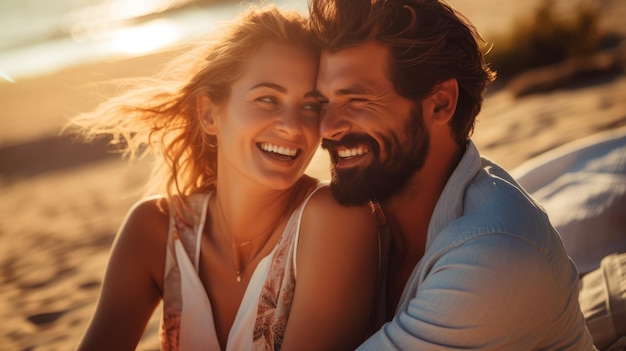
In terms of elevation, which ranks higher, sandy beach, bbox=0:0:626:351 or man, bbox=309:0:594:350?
man, bbox=309:0:594:350

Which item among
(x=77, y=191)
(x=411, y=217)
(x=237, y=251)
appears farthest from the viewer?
(x=77, y=191)

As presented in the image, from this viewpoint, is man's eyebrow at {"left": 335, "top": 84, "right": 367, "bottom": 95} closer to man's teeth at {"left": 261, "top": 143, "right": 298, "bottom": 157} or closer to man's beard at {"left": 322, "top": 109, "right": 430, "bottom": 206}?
man's beard at {"left": 322, "top": 109, "right": 430, "bottom": 206}

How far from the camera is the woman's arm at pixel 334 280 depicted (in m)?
2.68

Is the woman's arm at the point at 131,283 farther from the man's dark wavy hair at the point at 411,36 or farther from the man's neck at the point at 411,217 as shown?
the man's dark wavy hair at the point at 411,36

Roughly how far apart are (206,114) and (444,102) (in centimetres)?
114

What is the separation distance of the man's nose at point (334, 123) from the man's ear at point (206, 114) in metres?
0.60

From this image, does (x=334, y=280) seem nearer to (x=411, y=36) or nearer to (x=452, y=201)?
(x=452, y=201)

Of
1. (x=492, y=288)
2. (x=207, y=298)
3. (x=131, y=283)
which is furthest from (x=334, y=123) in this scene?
(x=131, y=283)

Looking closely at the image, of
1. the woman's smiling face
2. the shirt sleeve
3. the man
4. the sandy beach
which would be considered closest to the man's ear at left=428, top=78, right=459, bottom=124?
the man

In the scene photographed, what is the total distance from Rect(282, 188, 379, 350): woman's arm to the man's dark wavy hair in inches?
24.1

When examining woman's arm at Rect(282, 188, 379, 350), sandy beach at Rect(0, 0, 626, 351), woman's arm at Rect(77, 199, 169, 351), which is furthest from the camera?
sandy beach at Rect(0, 0, 626, 351)

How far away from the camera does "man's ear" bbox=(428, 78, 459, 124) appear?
300 cm

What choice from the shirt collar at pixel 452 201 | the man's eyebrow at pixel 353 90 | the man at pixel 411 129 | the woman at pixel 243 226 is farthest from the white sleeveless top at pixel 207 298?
the shirt collar at pixel 452 201

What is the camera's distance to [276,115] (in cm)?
297
